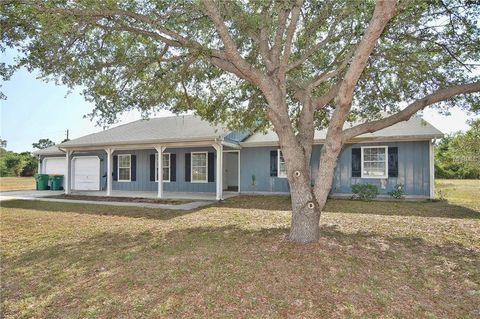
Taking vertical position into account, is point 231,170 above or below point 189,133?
below

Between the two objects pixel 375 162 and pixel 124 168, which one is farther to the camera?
pixel 124 168

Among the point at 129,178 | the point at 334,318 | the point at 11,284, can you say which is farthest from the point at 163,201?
the point at 334,318

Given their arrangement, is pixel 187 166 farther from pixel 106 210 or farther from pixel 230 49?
pixel 230 49

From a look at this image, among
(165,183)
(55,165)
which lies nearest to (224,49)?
(165,183)

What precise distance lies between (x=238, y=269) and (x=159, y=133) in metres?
11.7

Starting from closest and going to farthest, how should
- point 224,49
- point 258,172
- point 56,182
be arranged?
1. point 224,49
2. point 258,172
3. point 56,182

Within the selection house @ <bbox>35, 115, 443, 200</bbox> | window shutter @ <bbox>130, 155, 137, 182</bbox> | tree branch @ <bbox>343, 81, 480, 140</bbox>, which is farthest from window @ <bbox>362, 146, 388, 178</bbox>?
window shutter @ <bbox>130, 155, 137, 182</bbox>

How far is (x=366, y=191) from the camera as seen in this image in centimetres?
1236

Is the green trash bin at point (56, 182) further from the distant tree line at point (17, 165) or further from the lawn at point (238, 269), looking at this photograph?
the distant tree line at point (17, 165)

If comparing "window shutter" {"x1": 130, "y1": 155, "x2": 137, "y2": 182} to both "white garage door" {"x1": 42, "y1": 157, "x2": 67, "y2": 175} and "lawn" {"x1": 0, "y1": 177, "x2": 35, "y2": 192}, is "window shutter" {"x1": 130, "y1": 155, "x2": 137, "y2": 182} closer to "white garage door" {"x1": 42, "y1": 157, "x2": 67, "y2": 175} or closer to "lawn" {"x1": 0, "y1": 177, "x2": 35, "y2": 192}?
"white garage door" {"x1": 42, "y1": 157, "x2": 67, "y2": 175}

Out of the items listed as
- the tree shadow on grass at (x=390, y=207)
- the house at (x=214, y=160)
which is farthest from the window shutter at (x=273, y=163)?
the tree shadow on grass at (x=390, y=207)

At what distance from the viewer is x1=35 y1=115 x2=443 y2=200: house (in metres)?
12.5

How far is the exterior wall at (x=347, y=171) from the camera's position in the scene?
489 inches

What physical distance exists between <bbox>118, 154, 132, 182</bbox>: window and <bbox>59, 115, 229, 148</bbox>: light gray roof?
4.82 ft
